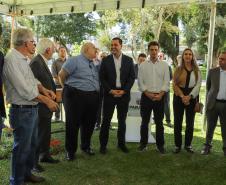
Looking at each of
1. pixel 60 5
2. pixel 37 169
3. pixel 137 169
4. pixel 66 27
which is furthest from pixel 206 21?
pixel 37 169

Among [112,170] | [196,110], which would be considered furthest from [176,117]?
[112,170]

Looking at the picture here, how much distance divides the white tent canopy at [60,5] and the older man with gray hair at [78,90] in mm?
2085

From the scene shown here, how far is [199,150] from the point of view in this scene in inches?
247

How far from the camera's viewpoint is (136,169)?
5203 mm

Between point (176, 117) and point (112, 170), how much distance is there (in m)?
1.56

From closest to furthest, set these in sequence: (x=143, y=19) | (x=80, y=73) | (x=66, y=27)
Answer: (x=80, y=73)
(x=143, y=19)
(x=66, y=27)

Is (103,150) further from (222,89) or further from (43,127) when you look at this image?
(222,89)

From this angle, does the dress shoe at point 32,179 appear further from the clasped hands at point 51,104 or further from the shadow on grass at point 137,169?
the clasped hands at point 51,104

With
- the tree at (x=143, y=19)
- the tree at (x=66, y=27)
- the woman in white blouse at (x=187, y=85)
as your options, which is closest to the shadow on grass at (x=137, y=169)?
the woman in white blouse at (x=187, y=85)

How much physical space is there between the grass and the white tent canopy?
289 centimetres

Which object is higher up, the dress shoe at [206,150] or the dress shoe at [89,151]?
the dress shoe at [206,150]

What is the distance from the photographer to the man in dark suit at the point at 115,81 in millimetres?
5895

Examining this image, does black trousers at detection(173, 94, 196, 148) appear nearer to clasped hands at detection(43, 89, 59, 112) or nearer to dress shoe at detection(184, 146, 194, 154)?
dress shoe at detection(184, 146, 194, 154)

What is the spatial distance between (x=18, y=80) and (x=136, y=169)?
2.37m
